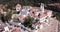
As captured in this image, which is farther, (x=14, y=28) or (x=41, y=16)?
(x=41, y=16)

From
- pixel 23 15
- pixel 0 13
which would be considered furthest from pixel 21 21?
pixel 0 13

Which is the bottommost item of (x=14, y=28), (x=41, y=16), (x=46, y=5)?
(x=14, y=28)

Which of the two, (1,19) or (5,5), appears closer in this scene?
(1,19)

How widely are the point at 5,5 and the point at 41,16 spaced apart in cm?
68

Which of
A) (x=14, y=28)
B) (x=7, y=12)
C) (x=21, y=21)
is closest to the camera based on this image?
(x=14, y=28)

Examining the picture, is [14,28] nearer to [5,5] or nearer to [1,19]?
[1,19]

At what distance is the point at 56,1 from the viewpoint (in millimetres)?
3264

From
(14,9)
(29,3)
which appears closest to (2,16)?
(14,9)

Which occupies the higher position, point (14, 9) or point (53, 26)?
point (14, 9)

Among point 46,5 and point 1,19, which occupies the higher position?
point 46,5

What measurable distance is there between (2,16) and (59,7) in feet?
3.23

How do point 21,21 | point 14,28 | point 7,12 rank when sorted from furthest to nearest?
point 7,12, point 21,21, point 14,28

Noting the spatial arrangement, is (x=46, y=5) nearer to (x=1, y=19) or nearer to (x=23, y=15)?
(x=23, y=15)

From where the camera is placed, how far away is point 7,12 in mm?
3100
